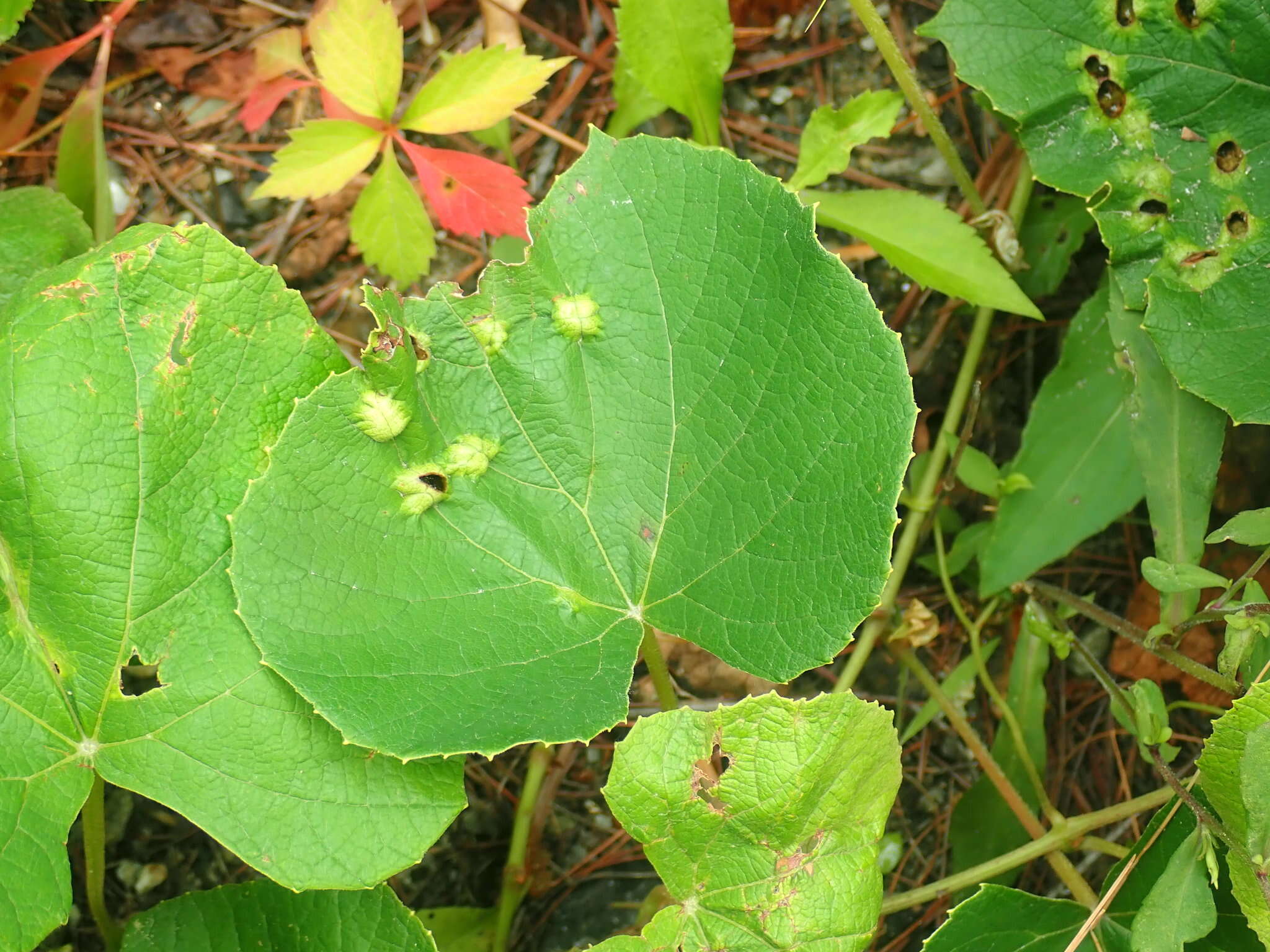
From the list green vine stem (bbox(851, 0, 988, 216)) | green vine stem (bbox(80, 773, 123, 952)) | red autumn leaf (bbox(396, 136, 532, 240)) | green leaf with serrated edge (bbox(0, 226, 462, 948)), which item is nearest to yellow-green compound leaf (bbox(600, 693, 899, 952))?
green leaf with serrated edge (bbox(0, 226, 462, 948))

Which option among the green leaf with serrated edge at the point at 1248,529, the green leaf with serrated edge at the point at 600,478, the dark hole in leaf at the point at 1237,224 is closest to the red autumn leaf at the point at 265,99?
the green leaf with serrated edge at the point at 600,478

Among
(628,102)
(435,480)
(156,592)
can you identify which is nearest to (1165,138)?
(628,102)

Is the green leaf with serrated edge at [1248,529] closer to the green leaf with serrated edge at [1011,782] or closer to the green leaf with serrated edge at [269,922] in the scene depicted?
the green leaf with serrated edge at [1011,782]

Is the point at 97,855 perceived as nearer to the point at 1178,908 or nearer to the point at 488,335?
the point at 488,335

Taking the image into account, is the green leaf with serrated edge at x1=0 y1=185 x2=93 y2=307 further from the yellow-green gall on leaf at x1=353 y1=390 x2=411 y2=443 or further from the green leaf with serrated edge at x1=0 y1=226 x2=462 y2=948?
the yellow-green gall on leaf at x1=353 y1=390 x2=411 y2=443

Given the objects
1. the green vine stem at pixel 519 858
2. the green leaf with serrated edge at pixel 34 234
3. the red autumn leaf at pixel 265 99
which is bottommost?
the green vine stem at pixel 519 858

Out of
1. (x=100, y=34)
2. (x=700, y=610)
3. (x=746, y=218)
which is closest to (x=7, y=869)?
(x=700, y=610)
